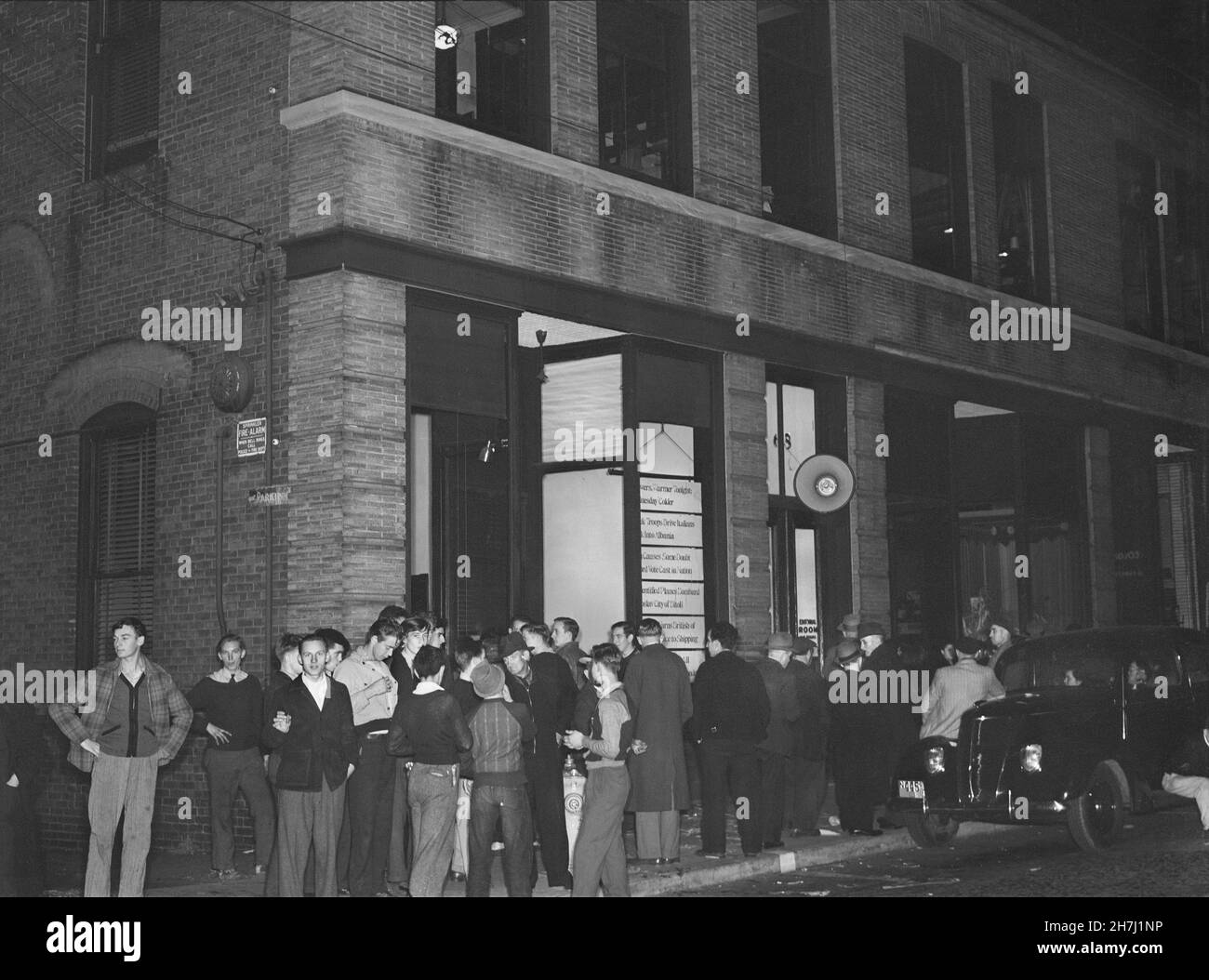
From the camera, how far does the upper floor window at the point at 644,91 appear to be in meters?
17.4

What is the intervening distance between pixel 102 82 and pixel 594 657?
9781 millimetres

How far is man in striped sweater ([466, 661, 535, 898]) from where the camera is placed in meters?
9.96

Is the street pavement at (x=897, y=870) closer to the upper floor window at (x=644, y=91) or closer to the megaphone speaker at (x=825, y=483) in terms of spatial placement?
the megaphone speaker at (x=825, y=483)

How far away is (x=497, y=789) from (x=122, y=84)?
396 inches

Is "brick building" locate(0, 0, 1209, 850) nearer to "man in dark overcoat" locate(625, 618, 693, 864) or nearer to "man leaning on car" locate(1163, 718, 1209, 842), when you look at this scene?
"man in dark overcoat" locate(625, 618, 693, 864)

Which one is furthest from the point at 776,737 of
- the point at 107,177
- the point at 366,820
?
the point at 107,177

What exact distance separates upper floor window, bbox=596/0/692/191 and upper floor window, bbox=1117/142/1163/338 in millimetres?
10853

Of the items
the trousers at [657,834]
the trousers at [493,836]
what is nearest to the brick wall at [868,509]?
the trousers at [657,834]

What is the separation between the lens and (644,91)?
58.3 feet

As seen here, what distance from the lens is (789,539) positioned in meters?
19.5

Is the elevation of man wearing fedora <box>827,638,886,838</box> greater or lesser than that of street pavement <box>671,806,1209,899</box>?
greater

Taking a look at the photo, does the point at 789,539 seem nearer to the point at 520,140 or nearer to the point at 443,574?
the point at 443,574

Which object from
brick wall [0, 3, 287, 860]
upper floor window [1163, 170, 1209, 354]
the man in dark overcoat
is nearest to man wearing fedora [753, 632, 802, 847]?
the man in dark overcoat
